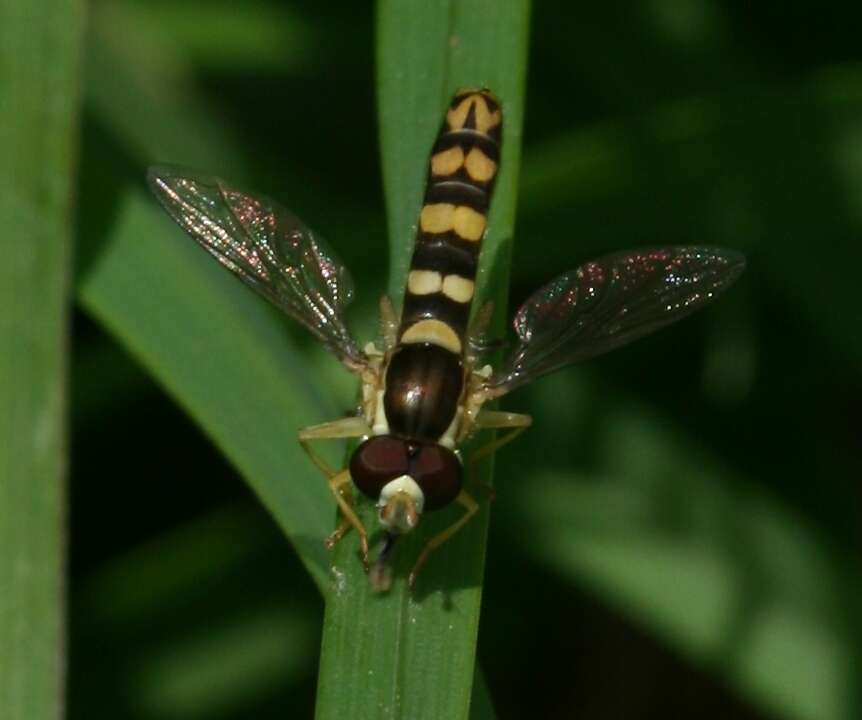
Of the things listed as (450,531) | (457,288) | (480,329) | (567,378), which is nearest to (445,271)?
(457,288)

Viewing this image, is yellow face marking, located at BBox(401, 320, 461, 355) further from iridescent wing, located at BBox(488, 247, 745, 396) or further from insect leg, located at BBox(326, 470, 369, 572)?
insect leg, located at BBox(326, 470, 369, 572)

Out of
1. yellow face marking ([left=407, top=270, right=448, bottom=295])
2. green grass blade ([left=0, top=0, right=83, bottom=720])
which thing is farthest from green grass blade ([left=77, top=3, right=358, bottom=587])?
yellow face marking ([left=407, top=270, right=448, bottom=295])

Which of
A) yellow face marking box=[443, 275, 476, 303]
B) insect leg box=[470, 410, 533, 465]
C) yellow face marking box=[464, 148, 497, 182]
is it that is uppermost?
yellow face marking box=[464, 148, 497, 182]

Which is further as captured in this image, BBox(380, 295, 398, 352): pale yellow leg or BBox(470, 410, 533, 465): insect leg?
BBox(380, 295, 398, 352): pale yellow leg

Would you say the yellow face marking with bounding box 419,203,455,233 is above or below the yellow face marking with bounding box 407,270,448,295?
above

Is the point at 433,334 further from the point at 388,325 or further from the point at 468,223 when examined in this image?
the point at 468,223

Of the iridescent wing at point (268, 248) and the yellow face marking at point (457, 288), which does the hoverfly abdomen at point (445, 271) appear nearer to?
the yellow face marking at point (457, 288)
